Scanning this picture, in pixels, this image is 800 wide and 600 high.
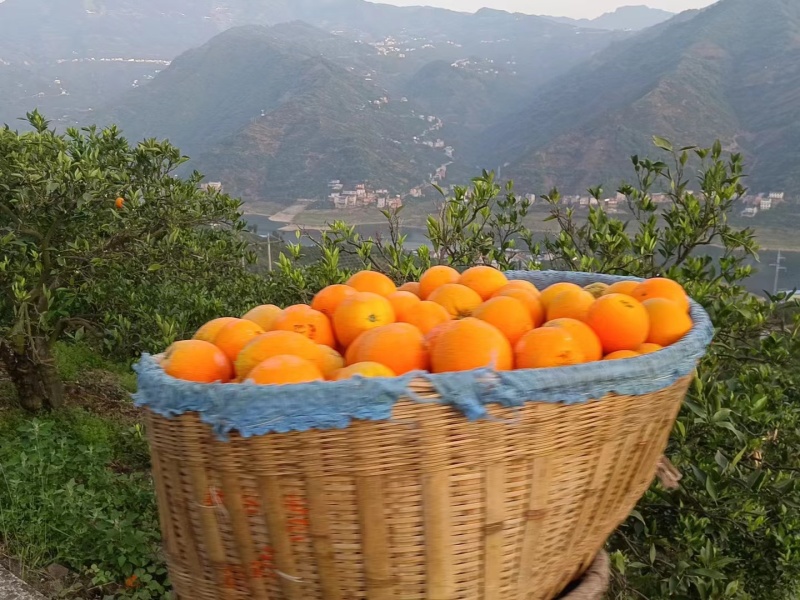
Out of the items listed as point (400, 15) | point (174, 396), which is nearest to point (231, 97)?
point (174, 396)

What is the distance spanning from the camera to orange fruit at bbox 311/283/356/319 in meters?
1.59

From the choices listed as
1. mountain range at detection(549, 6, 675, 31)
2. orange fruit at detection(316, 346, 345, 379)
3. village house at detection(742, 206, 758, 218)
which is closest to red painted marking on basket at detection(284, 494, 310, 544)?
orange fruit at detection(316, 346, 345, 379)

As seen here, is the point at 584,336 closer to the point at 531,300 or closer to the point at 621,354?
the point at 621,354

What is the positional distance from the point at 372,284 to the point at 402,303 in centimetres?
19

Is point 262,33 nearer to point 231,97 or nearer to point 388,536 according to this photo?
point 231,97

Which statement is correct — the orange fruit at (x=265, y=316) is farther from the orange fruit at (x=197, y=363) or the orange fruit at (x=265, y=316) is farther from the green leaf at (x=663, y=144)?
the green leaf at (x=663, y=144)

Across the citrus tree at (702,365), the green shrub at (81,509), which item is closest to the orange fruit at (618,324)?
the citrus tree at (702,365)

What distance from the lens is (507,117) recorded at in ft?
192

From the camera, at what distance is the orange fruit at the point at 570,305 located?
1.48 m

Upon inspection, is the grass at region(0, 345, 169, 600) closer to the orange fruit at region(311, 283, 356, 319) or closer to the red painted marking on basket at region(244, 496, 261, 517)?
the orange fruit at region(311, 283, 356, 319)

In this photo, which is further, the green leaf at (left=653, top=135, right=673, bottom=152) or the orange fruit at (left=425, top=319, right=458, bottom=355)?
the green leaf at (left=653, top=135, right=673, bottom=152)

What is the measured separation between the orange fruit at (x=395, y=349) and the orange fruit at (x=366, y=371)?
1.8 inches

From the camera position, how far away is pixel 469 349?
4.07 feet

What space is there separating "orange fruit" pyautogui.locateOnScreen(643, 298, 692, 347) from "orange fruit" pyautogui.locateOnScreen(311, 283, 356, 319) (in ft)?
2.27
